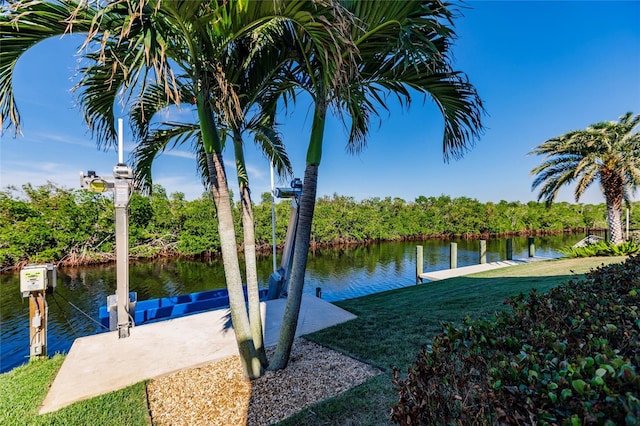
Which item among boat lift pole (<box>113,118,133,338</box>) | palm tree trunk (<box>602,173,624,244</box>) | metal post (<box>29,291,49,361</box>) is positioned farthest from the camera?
palm tree trunk (<box>602,173,624,244</box>)

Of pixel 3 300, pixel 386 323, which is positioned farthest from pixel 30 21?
pixel 3 300

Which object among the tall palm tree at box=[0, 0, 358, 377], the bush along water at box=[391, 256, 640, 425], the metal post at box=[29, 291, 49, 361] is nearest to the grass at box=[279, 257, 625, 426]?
the bush along water at box=[391, 256, 640, 425]

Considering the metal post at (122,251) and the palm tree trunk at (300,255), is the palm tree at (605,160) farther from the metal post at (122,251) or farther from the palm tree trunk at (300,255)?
the metal post at (122,251)

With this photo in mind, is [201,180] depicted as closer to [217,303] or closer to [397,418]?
[217,303]

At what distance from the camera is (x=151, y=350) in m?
3.65

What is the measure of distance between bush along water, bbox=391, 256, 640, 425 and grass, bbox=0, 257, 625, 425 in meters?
1.17

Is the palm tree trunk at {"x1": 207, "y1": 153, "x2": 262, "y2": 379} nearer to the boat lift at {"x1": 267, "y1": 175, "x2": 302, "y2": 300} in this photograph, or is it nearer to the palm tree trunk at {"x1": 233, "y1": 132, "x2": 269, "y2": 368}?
the palm tree trunk at {"x1": 233, "y1": 132, "x2": 269, "y2": 368}

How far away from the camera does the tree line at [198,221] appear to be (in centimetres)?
1295

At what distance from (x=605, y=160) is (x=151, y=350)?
14680 mm

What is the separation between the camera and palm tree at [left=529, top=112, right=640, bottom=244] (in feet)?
33.4

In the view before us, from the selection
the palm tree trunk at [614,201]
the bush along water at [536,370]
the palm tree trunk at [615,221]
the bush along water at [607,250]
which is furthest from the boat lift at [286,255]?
the palm tree trunk at [615,221]

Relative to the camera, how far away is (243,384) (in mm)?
2789

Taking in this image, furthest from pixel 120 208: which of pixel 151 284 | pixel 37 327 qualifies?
pixel 151 284

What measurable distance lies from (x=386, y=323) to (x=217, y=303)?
3.85 meters
